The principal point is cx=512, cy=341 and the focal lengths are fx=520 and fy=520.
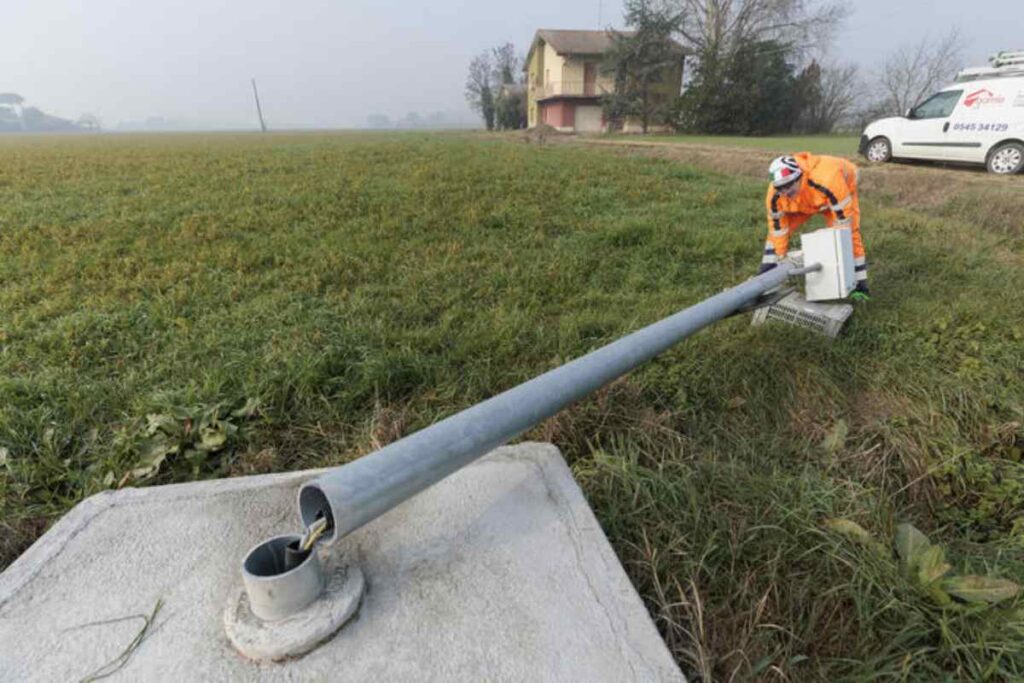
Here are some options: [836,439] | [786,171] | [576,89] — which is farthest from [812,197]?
[576,89]

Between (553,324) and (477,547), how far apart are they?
239cm

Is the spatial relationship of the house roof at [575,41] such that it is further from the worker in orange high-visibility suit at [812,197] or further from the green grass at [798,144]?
the worker in orange high-visibility suit at [812,197]

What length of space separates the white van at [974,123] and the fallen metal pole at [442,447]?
1333 cm

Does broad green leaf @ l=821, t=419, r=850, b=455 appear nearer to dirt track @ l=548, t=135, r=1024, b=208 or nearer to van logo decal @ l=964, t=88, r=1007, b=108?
dirt track @ l=548, t=135, r=1024, b=208

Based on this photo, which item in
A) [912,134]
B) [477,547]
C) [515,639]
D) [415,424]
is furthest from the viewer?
[912,134]

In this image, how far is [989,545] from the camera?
92.7 inches

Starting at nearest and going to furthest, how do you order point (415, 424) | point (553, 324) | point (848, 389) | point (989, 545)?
point (989, 545)
point (415, 424)
point (848, 389)
point (553, 324)

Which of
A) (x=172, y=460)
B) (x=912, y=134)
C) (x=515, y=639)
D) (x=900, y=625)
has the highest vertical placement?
(x=912, y=134)

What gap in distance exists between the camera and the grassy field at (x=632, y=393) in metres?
1.85

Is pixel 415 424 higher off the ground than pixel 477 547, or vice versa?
pixel 477 547

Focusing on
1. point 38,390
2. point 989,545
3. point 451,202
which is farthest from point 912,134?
point 38,390

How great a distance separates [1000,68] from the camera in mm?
10922

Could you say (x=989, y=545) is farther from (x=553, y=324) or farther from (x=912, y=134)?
(x=912, y=134)

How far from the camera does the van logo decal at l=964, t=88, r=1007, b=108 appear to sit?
10481 millimetres
